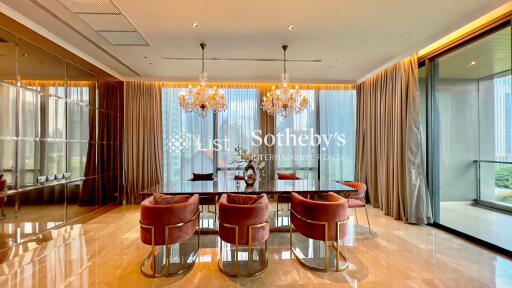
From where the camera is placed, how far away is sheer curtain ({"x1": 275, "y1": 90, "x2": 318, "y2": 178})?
5.74 metres

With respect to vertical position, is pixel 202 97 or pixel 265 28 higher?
pixel 265 28

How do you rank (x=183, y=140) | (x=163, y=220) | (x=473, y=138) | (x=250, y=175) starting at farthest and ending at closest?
(x=183, y=140), (x=473, y=138), (x=250, y=175), (x=163, y=220)

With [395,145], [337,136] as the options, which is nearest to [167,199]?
[395,145]

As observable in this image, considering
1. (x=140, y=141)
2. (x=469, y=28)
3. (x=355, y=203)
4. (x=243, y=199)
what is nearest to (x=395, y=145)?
(x=355, y=203)

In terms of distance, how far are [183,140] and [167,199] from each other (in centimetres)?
299

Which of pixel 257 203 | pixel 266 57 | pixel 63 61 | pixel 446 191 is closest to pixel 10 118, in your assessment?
pixel 63 61

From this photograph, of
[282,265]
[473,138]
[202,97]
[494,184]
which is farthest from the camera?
[473,138]

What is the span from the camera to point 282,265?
A: 107 inches

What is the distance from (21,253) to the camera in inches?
115

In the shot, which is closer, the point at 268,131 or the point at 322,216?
the point at 322,216

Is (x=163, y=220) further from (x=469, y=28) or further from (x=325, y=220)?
(x=469, y=28)

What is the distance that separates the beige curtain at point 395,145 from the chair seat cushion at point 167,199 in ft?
12.7

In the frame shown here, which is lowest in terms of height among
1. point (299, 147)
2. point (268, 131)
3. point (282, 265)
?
point (282, 265)

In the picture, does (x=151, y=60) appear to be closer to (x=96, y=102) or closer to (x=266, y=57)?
(x=96, y=102)
